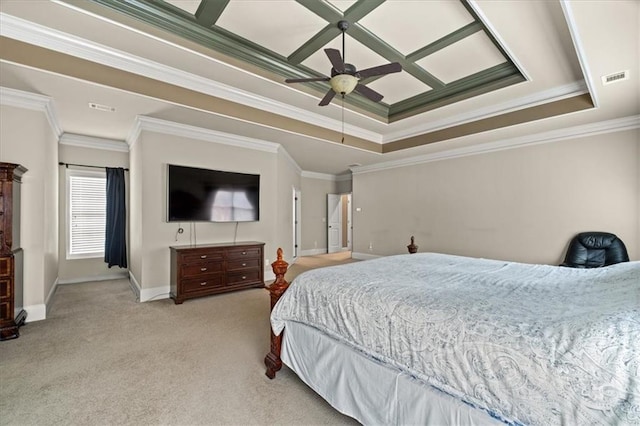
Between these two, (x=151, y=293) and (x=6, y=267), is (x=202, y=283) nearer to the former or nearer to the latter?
(x=151, y=293)

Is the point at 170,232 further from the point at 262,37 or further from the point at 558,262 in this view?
the point at 558,262

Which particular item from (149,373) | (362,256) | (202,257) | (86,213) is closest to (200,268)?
(202,257)

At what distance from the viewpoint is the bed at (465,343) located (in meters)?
1.00

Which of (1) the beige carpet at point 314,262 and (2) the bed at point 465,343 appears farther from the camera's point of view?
(1) the beige carpet at point 314,262

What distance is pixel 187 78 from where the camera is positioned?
3.60 m

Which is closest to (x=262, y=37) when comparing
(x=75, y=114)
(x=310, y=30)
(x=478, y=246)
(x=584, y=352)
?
(x=310, y=30)

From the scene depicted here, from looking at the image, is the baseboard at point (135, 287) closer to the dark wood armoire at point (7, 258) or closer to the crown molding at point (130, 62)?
the dark wood armoire at point (7, 258)

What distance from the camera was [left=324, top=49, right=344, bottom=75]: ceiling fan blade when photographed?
2589mm

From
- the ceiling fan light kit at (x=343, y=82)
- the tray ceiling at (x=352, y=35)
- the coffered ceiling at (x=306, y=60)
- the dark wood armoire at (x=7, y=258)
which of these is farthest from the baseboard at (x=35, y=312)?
the ceiling fan light kit at (x=343, y=82)

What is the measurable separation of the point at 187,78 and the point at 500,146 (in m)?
5.29

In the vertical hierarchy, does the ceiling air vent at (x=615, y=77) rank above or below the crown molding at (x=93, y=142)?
above

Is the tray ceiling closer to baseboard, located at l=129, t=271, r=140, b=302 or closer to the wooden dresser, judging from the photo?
the wooden dresser

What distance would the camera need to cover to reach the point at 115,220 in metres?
5.53

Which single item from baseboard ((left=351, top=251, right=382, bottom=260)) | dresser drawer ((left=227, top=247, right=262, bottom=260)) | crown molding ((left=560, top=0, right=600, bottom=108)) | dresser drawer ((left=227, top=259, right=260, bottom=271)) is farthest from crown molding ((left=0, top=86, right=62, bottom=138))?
baseboard ((left=351, top=251, right=382, bottom=260))
